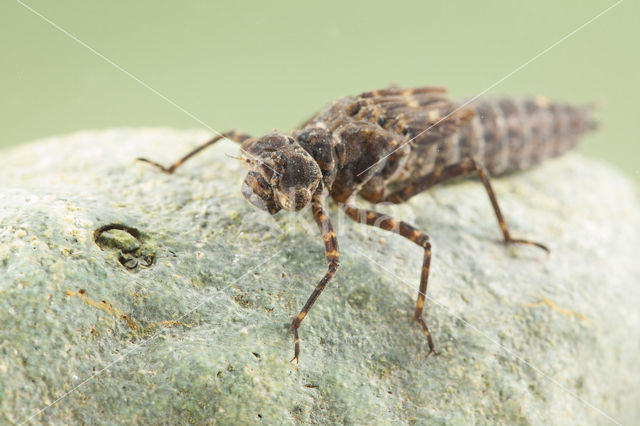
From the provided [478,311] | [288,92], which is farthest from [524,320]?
[288,92]

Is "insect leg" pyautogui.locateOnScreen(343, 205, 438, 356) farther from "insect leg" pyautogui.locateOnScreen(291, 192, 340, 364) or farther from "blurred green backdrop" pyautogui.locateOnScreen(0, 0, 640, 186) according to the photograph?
"blurred green backdrop" pyautogui.locateOnScreen(0, 0, 640, 186)

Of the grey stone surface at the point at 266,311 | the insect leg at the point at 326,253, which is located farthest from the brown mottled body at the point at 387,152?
the grey stone surface at the point at 266,311

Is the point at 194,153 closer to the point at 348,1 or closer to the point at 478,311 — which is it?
the point at 348,1

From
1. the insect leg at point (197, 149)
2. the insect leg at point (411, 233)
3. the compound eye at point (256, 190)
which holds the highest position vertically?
the insect leg at point (197, 149)

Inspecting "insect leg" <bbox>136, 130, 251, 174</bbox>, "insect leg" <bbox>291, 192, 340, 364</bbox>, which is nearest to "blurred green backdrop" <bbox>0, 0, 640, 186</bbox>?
"insect leg" <bbox>136, 130, 251, 174</bbox>

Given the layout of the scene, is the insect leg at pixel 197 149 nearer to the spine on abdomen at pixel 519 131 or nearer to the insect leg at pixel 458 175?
the insect leg at pixel 458 175
